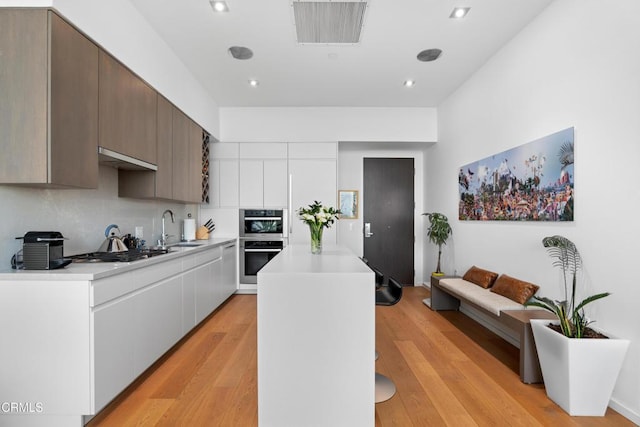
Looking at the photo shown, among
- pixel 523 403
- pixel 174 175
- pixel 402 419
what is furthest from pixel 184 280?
pixel 523 403

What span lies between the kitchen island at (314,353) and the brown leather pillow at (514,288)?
1723 millimetres

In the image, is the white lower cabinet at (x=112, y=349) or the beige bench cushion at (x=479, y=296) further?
the beige bench cushion at (x=479, y=296)

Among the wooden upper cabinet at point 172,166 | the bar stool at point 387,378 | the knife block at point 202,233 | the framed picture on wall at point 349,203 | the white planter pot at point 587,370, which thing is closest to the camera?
the white planter pot at point 587,370

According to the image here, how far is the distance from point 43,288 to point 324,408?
1.72m

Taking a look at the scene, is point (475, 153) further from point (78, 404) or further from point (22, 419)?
point (22, 419)

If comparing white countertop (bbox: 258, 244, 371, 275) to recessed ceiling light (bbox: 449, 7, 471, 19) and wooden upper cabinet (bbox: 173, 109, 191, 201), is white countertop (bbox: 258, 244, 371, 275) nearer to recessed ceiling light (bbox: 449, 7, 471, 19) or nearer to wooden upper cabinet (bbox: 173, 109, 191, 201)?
wooden upper cabinet (bbox: 173, 109, 191, 201)

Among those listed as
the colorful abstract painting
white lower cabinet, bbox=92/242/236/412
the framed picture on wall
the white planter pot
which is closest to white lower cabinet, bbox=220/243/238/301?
white lower cabinet, bbox=92/242/236/412

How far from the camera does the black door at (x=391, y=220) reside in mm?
5641

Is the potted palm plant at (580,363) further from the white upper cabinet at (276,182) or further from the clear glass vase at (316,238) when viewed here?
the white upper cabinet at (276,182)

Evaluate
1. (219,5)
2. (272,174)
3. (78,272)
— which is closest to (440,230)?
(272,174)

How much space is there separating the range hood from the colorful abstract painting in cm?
336

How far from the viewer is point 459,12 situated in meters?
2.62

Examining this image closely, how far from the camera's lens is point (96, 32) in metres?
2.17

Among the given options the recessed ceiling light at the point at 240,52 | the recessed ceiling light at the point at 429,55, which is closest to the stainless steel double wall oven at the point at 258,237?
the recessed ceiling light at the point at 240,52
